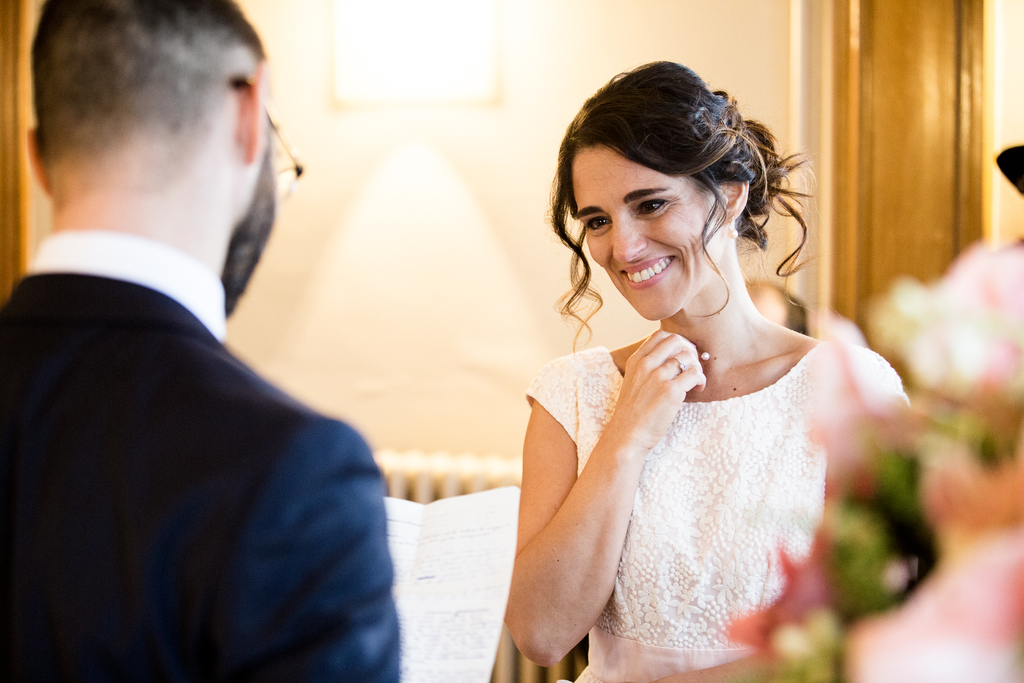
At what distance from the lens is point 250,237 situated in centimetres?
62

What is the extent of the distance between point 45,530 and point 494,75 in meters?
2.27

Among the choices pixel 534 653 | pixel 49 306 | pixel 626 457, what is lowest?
pixel 534 653

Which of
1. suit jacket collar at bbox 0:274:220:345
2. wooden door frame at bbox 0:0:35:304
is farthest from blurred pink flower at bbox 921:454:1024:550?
wooden door frame at bbox 0:0:35:304

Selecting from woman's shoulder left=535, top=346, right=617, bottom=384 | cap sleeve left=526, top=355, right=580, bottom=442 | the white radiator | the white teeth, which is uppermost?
the white teeth

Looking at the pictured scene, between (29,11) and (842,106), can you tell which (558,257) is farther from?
(29,11)

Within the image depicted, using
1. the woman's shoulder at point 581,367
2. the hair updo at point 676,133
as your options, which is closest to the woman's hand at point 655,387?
the woman's shoulder at point 581,367

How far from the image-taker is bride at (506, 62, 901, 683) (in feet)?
4.04

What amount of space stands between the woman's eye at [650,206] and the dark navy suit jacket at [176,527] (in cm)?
94

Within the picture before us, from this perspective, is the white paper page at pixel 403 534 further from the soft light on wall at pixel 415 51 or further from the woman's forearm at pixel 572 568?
the soft light on wall at pixel 415 51

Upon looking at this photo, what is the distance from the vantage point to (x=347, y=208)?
8.82 ft

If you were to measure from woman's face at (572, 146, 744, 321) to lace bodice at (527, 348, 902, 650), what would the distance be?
23 centimetres

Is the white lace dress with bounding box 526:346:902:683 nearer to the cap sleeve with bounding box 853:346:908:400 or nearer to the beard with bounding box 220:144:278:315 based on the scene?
the cap sleeve with bounding box 853:346:908:400

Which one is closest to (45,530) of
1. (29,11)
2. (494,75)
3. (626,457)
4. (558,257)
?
(626,457)

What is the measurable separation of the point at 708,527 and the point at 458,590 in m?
0.70
